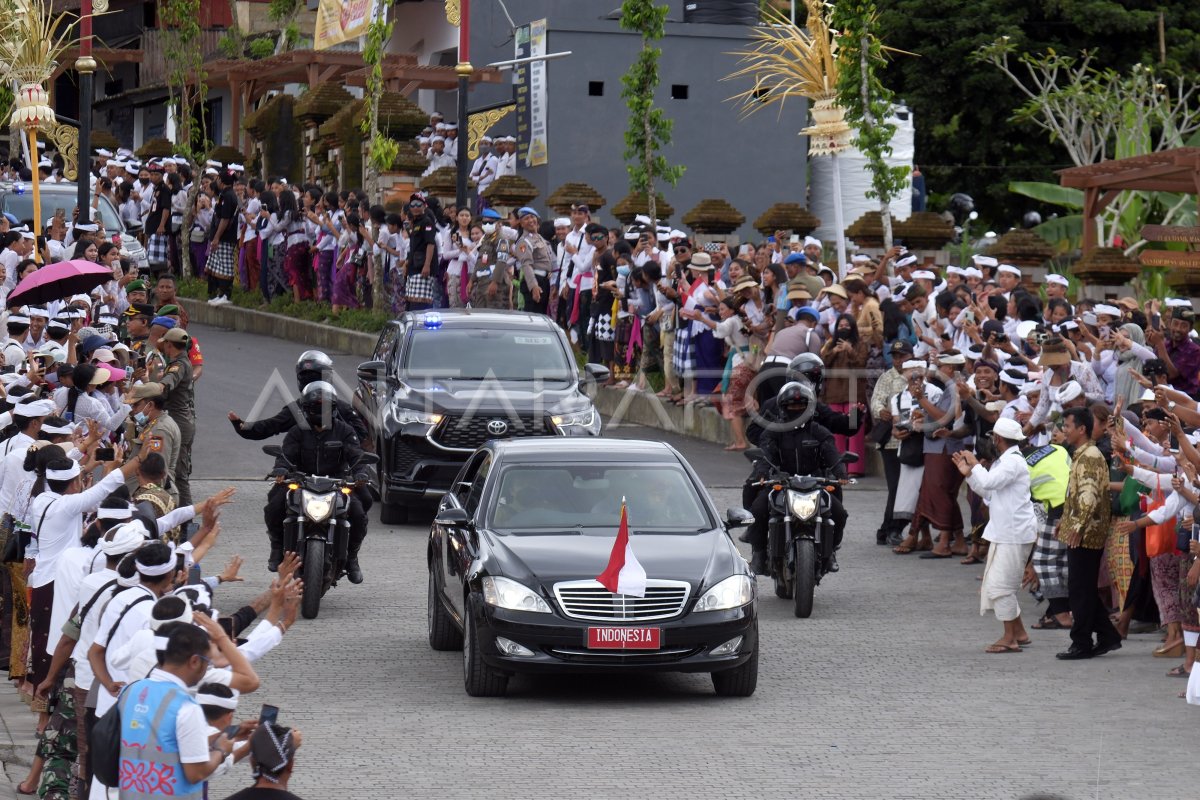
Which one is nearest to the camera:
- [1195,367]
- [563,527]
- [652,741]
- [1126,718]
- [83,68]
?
[652,741]

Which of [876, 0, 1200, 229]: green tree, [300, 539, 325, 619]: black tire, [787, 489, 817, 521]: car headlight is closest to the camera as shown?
[300, 539, 325, 619]: black tire

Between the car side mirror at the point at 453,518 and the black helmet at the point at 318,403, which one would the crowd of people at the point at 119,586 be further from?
the car side mirror at the point at 453,518

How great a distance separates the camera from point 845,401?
21203mm

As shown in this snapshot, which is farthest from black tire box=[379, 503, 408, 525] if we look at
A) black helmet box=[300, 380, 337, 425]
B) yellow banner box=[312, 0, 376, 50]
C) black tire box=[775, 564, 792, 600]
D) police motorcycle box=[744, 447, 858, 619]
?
yellow banner box=[312, 0, 376, 50]

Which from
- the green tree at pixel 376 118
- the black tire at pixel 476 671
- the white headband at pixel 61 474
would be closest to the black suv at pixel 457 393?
the black tire at pixel 476 671

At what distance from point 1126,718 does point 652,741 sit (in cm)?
300

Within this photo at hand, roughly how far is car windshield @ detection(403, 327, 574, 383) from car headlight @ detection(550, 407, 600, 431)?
→ 588mm

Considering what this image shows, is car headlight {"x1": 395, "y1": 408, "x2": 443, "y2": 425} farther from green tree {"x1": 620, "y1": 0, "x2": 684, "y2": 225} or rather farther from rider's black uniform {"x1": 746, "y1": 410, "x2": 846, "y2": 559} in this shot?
green tree {"x1": 620, "y1": 0, "x2": 684, "y2": 225}

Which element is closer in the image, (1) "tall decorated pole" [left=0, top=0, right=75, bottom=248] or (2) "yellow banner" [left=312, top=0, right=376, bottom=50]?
(1) "tall decorated pole" [left=0, top=0, right=75, bottom=248]

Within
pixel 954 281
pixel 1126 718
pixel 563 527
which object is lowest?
pixel 1126 718

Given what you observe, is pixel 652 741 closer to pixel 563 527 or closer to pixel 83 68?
pixel 563 527

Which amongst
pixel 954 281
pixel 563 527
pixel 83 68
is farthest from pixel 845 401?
pixel 83 68

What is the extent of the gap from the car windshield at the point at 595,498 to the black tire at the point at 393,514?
6474mm

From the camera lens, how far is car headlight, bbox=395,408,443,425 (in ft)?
63.1
